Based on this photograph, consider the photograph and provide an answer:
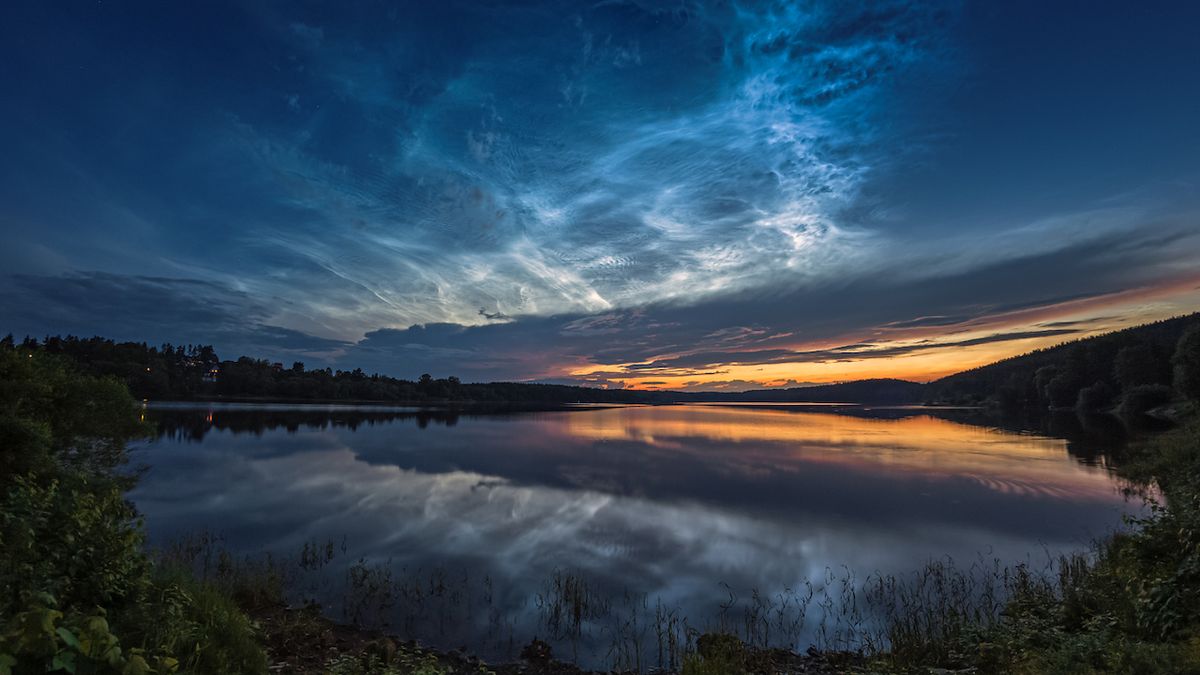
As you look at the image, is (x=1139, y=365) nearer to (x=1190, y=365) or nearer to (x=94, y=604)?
(x=1190, y=365)

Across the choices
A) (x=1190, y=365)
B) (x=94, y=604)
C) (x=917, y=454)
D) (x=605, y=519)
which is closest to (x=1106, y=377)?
(x=1190, y=365)

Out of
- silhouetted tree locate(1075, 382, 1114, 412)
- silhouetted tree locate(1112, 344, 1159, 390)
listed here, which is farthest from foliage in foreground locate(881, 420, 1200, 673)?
silhouetted tree locate(1075, 382, 1114, 412)

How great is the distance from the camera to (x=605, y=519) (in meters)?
29.0

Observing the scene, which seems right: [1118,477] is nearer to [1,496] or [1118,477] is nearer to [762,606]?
[762,606]

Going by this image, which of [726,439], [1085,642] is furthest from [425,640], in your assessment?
[726,439]

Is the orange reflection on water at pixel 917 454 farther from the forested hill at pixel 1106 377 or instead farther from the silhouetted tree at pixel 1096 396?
the silhouetted tree at pixel 1096 396

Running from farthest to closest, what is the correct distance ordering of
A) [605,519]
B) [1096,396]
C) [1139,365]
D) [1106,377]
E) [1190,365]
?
[1106,377] < [1096,396] < [1139,365] < [1190,365] < [605,519]

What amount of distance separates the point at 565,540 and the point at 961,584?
52.5 feet

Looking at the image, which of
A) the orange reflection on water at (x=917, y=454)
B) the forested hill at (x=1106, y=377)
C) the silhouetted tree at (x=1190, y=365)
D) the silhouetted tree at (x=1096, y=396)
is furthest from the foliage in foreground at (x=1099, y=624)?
the silhouetted tree at (x=1096, y=396)

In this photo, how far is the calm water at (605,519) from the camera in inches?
656

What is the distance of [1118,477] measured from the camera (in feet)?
129

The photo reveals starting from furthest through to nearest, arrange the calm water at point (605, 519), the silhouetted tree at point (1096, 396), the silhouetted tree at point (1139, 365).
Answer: the silhouetted tree at point (1096, 396)
the silhouetted tree at point (1139, 365)
the calm water at point (605, 519)

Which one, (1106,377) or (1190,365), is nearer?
(1190,365)

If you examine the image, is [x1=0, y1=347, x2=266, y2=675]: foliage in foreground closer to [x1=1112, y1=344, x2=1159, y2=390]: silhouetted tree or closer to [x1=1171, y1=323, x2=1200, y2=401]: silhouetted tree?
[x1=1171, y1=323, x2=1200, y2=401]: silhouetted tree
